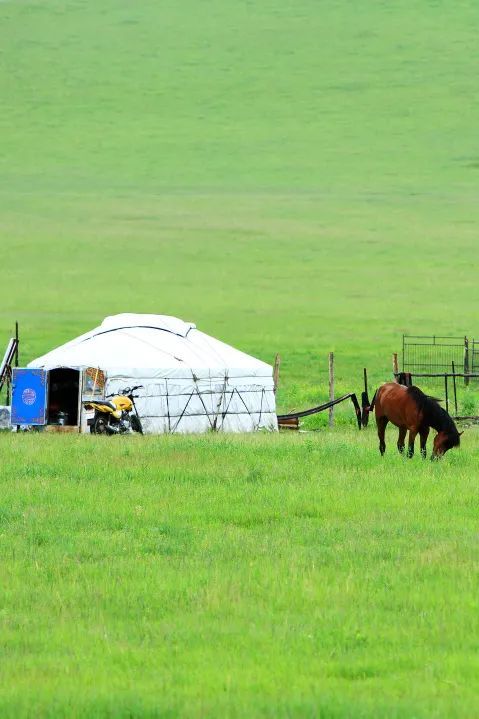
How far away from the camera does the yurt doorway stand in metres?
30.4

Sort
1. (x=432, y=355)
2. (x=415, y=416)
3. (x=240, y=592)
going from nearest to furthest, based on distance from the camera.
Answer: (x=240, y=592), (x=415, y=416), (x=432, y=355)

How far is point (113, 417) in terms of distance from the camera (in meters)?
29.1

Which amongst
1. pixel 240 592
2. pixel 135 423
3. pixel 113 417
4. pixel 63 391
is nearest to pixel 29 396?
pixel 63 391

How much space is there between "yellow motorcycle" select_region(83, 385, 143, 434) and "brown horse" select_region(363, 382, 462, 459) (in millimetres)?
8510

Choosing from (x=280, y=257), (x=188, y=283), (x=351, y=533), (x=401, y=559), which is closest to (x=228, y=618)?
(x=401, y=559)

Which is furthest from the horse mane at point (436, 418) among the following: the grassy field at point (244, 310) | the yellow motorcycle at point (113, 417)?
the yellow motorcycle at point (113, 417)

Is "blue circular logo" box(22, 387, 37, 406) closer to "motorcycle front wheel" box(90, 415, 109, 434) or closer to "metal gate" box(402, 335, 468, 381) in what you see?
"motorcycle front wheel" box(90, 415, 109, 434)

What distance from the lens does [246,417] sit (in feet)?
106

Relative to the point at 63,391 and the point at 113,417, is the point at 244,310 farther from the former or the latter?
the point at 113,417

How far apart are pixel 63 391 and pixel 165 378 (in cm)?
228

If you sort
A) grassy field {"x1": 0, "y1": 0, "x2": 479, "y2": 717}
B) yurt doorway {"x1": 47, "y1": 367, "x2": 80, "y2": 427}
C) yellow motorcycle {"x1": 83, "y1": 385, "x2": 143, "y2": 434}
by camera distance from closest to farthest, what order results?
grassy field {"x1": 0, "y1": 0, "x2": 479, "y2": 717} < yellow motorcycle {"x1": 83, "y1": 385, "x2": 143, "y2": 434} < yurt doorway {"x1": 47, "y1": 367, "x2": 80, "y2": 427}

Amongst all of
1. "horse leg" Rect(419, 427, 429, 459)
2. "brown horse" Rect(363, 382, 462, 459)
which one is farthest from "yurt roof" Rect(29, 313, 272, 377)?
"horse leg" Rect(419, 427, 429, 459)

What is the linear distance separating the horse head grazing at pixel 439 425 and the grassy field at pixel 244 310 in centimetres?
37

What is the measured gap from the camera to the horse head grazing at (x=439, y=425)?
2053 centimetres
